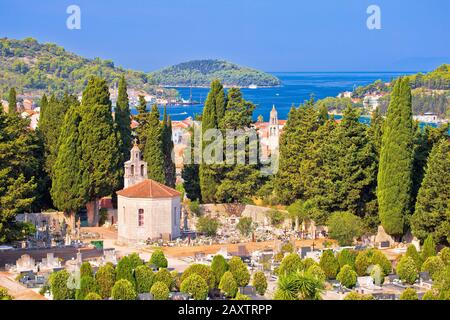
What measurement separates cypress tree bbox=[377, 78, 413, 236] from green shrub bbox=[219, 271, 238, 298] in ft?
38.0

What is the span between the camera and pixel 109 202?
1948 inches

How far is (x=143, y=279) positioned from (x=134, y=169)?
1621 cm

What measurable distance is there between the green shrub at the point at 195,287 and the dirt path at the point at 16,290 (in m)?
4.36

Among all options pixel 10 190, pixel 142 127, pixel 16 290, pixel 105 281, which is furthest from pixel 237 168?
pixel 105 281

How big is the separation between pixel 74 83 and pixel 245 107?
149 meters

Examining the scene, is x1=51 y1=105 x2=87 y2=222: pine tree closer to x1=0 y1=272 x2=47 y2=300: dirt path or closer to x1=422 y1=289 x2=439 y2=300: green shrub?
x1=0 y1=272 x2=47 y2=300: dirt path

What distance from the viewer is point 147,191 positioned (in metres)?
42.2

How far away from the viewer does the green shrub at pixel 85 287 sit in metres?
27.9

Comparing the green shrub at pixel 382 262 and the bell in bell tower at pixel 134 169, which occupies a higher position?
the bell in bell tower at pixel 134 169

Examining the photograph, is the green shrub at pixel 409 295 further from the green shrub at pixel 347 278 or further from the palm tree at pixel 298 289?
the green shrub at pixel 347 278

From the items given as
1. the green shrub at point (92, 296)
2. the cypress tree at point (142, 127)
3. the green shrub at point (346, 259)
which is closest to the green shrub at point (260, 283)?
the green shrub at point (346, 259)

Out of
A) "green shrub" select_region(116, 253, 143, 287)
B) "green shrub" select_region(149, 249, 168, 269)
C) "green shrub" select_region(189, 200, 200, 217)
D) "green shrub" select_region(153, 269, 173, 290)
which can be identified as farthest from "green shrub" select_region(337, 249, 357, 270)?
"green shrub" select_region(189, 200, 200, 217)

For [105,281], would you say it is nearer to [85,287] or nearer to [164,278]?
[85,287]
